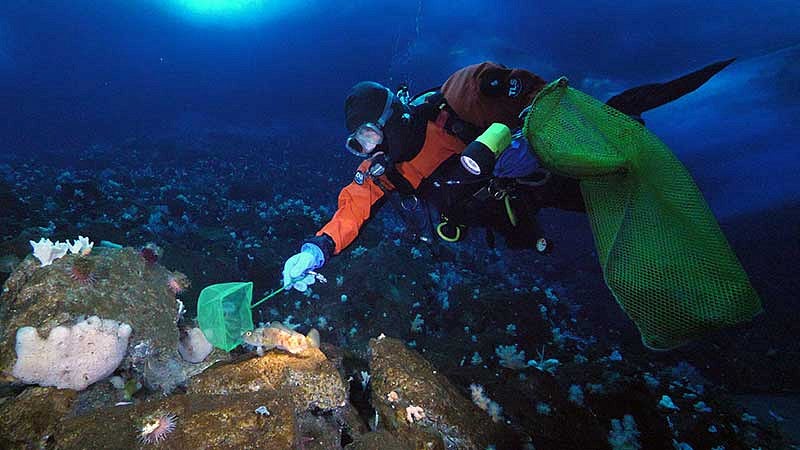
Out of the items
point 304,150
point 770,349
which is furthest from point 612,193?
point 304,150

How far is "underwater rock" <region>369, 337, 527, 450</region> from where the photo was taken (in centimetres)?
257

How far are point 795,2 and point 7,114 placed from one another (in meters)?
89.7

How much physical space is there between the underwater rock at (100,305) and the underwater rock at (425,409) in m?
2.10

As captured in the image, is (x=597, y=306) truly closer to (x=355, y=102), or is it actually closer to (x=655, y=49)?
(x=355, y=102)

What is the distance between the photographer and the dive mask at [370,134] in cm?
413

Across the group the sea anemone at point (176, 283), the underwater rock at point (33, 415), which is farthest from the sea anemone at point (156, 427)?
the sea anemone at point (176, 283)

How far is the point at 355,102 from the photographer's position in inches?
163

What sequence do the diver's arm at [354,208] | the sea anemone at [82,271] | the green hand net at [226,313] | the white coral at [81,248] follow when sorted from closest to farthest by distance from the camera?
the green hand net at [226,313] → the sea anemone at [82,271] → the white coral at [81,248] → the diver's arm at [354,208]

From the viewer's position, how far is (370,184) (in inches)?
197

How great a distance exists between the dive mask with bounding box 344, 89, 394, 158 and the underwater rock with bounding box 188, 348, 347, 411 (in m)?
2.60

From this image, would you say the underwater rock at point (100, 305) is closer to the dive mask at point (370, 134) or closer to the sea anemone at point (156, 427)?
the sea anemone at point (156, 427)

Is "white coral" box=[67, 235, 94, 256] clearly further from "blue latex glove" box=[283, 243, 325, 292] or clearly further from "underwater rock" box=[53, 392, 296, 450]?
"underwater rock" box=[53, 392, 296, 450]

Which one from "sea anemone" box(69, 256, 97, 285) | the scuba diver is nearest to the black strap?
the scuba diver

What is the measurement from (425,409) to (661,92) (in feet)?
11.0
